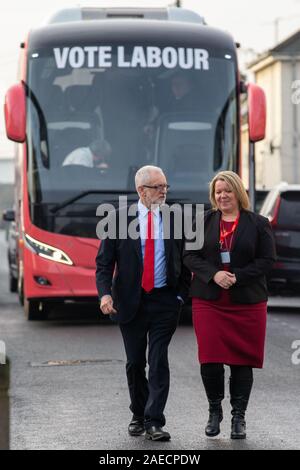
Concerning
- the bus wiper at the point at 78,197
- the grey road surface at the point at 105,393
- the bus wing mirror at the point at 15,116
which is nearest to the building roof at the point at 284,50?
the grey road surface at the point at 105,393

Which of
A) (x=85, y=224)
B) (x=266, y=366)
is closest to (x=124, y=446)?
(x=266, y=366)

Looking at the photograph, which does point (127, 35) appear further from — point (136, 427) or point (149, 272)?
point (136, 427)

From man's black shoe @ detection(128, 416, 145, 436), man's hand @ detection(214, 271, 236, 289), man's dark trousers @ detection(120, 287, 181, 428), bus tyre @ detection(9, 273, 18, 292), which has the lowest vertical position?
bus tyre @ detection(9, 273, 18, 292)

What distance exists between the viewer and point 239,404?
9984mm

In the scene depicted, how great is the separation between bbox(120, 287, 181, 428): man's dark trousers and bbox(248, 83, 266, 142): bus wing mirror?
900cm

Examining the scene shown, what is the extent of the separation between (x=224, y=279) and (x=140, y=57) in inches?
407

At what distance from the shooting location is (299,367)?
14.7 metres

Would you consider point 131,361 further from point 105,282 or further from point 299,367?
point 299,367

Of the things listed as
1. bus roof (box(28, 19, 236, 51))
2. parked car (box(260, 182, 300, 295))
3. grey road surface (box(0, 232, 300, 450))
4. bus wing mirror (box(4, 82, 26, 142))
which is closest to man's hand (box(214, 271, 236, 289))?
grey road surface (box(0, 232, 300, 450))

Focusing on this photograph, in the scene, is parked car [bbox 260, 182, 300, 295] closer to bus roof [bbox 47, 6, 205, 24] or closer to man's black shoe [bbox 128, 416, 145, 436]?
bus roof [bbox 47, 6, 205, 24]

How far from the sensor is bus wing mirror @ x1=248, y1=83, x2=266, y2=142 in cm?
1889

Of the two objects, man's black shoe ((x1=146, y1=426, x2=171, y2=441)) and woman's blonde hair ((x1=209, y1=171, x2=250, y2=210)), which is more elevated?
woman's blonde hair ((x1=209, y1=171, x2=250, y2=210))

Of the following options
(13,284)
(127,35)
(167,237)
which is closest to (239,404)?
(167,237)

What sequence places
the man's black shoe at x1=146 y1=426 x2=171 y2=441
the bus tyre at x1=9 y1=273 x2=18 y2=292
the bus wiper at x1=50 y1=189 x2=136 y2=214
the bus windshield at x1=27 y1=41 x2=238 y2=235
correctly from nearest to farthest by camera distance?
the man's black shoe at x1=146 y1=426 x2=171 y2=441
the bus wiper at x1=50 y1=189 x2=136 y2=214
the bus windshield at x1=27 y1=41 x2=238 y2=235
the bus tyre at x1=9 y1=273 x2=18 y2=292
